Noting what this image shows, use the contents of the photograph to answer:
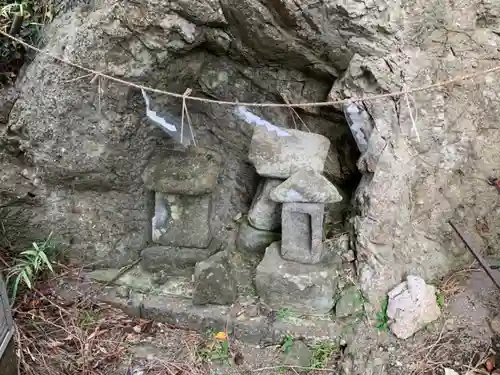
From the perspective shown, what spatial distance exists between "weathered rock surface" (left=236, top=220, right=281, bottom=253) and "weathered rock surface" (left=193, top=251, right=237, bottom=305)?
306 millimetres

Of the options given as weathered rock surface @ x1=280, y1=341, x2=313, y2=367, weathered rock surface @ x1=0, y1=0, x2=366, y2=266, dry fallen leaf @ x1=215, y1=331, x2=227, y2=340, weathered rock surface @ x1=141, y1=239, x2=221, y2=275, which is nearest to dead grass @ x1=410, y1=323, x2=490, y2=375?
weathered rock surface @ x1=280, y1=341, x2=313, y2=367

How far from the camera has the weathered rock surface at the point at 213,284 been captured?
2.93m

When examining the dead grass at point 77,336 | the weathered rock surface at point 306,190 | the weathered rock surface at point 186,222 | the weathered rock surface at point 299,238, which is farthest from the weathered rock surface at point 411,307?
the weathered rock surface at point 186,222

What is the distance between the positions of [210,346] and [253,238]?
701 millimetres

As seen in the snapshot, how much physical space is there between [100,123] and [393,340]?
78.3 inches

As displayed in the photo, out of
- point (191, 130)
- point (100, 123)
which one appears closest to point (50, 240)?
point (100, 123)

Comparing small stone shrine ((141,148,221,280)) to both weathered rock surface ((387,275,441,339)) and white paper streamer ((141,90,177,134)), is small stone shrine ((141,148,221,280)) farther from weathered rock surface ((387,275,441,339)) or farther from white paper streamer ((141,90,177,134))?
weathered rock surface ((387,275,441,339))

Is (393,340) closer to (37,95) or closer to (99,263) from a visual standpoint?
(99,263)

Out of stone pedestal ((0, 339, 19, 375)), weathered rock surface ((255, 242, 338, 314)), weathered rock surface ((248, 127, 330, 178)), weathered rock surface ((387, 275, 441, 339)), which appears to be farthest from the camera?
weathered rock surface ((248, 127, 330, 178))

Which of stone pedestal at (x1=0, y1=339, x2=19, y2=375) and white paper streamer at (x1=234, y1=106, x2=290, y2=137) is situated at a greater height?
white paper streamer at (x1=234, y1=106, x2=290, y2=137)

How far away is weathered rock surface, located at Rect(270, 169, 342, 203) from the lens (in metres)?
2.76

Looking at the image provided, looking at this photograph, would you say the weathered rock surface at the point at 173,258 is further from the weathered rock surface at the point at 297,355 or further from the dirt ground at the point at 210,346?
the weathered rock surface at the point at 297,355

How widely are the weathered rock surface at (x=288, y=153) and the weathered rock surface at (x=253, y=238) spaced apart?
1.31 feet

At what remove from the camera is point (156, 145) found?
3279 mm
